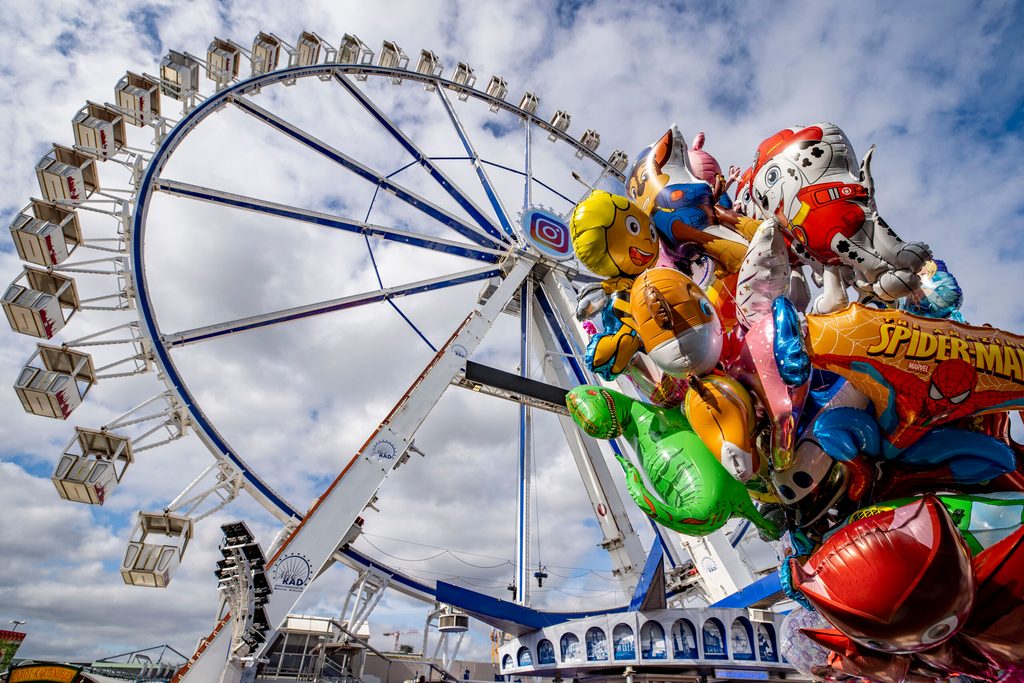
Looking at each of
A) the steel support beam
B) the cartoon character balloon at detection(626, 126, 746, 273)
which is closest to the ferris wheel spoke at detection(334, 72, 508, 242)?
the steel support beam

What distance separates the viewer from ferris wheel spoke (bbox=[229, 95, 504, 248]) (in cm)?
965

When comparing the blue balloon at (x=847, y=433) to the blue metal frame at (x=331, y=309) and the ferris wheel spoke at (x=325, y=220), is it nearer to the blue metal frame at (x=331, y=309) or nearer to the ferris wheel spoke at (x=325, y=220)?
the blue metal frame at (x=331, y=309)

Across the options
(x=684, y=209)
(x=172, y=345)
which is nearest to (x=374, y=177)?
(x=172, y=345)

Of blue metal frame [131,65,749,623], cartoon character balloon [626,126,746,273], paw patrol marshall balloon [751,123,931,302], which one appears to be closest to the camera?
paw patrol marshall balloon [751,123,931,302]

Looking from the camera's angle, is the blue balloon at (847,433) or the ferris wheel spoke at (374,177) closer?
the blue balloon at (847,433)

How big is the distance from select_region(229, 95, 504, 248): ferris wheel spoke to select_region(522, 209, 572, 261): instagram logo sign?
0.83 m

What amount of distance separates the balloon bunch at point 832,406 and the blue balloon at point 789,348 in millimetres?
12

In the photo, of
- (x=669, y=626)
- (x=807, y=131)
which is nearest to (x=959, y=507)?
(x=807, y=131)

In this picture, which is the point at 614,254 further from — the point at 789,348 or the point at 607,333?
the point at 789,348

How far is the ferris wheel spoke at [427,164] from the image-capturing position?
11.3m

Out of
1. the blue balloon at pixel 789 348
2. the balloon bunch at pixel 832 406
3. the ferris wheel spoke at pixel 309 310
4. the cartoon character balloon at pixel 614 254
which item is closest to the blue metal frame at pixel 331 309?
the ferris wheel spoke at pixel 309 310

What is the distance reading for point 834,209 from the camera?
3.43m

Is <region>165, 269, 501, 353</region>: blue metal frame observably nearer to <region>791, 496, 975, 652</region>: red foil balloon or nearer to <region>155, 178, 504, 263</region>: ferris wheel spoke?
<region>155, 178, 504, 263</region>: ferris wheel spoke

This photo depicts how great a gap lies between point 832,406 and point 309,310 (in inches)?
308
